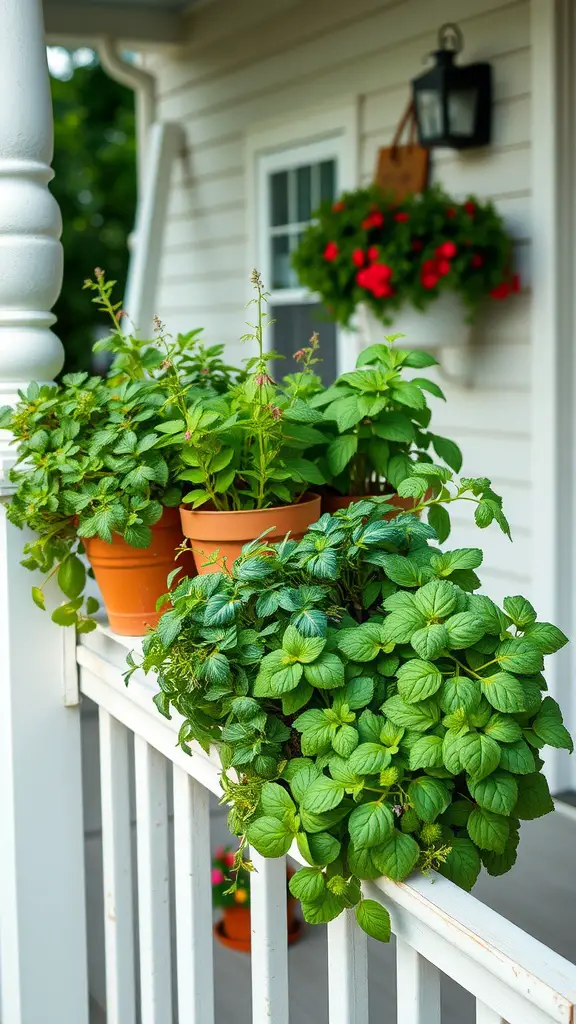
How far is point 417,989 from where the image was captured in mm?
1013

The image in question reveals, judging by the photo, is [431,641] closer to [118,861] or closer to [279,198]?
[118,861]

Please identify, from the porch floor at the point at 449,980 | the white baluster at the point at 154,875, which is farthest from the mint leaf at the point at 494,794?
the porch floor at the point at 449,980

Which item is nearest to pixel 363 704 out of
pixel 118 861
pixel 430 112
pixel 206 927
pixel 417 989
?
pixel 417 989

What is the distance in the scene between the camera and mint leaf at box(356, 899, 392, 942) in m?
0.97

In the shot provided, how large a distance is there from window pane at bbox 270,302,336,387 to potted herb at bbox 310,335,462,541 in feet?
9.20

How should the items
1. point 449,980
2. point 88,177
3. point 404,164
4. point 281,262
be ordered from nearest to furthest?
1. point 449,980
2. point 404,164
3. point 281,262
4. point 88,177

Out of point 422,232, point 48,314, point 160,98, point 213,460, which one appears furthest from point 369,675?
point 160,98

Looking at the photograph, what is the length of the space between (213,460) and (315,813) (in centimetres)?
50

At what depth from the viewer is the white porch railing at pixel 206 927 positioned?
0.89m

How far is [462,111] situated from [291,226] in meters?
1.37

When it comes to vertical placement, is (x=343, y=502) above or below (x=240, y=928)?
above

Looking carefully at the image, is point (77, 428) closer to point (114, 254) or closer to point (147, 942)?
point (147, 942)

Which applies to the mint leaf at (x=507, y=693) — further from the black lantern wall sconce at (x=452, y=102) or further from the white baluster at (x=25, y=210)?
the black lantern wall sconce at (x=452, y=102)

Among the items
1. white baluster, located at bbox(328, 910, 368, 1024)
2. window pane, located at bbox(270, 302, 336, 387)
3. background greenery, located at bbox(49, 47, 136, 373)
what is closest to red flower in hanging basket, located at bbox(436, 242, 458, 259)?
window pane, located at bbox(270, 302, 336, 387)
